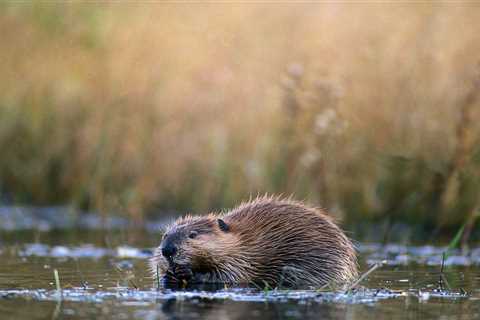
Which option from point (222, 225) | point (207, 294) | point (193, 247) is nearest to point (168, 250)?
point (193, 247)

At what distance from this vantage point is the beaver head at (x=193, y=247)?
22.2 feet

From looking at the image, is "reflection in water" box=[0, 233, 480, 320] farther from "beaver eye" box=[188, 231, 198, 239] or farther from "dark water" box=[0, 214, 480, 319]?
"beaver eye" box=[188, 231, 198, 239]

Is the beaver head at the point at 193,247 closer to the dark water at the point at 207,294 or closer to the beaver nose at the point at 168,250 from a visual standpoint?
the beaver nose at the point at 168,250

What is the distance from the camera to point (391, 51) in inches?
441

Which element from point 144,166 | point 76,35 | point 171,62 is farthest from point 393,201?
point 76,35

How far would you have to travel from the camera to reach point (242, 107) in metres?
11.7

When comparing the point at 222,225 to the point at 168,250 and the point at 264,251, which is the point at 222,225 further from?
the point at 168,250

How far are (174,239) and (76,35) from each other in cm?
664

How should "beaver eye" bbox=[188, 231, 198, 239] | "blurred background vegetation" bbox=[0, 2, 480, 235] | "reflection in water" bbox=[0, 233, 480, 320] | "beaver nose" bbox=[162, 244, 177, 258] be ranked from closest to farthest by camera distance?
"reflection in water" bbox=[0, 233, 480, 320]
"beaver nose" bbox=[162, 244, 177, 258]
"beaver eye" bbox=[188, 231, 198, 239]
"blurred background vegetation" bbox=[0, 2, 480, 235]

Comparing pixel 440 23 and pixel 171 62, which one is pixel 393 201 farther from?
pixel 171 62

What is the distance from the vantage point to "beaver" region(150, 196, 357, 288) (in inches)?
273

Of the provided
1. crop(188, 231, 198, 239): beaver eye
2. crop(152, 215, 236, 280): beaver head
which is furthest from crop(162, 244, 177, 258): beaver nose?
crop(188, 231, 198, 239): beaver eye

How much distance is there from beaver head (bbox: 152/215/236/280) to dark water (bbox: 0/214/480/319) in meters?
0.22

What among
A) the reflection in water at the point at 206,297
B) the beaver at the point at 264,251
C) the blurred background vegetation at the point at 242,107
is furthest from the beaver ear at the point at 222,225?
the blurred background vegetation at the point at 242,107
